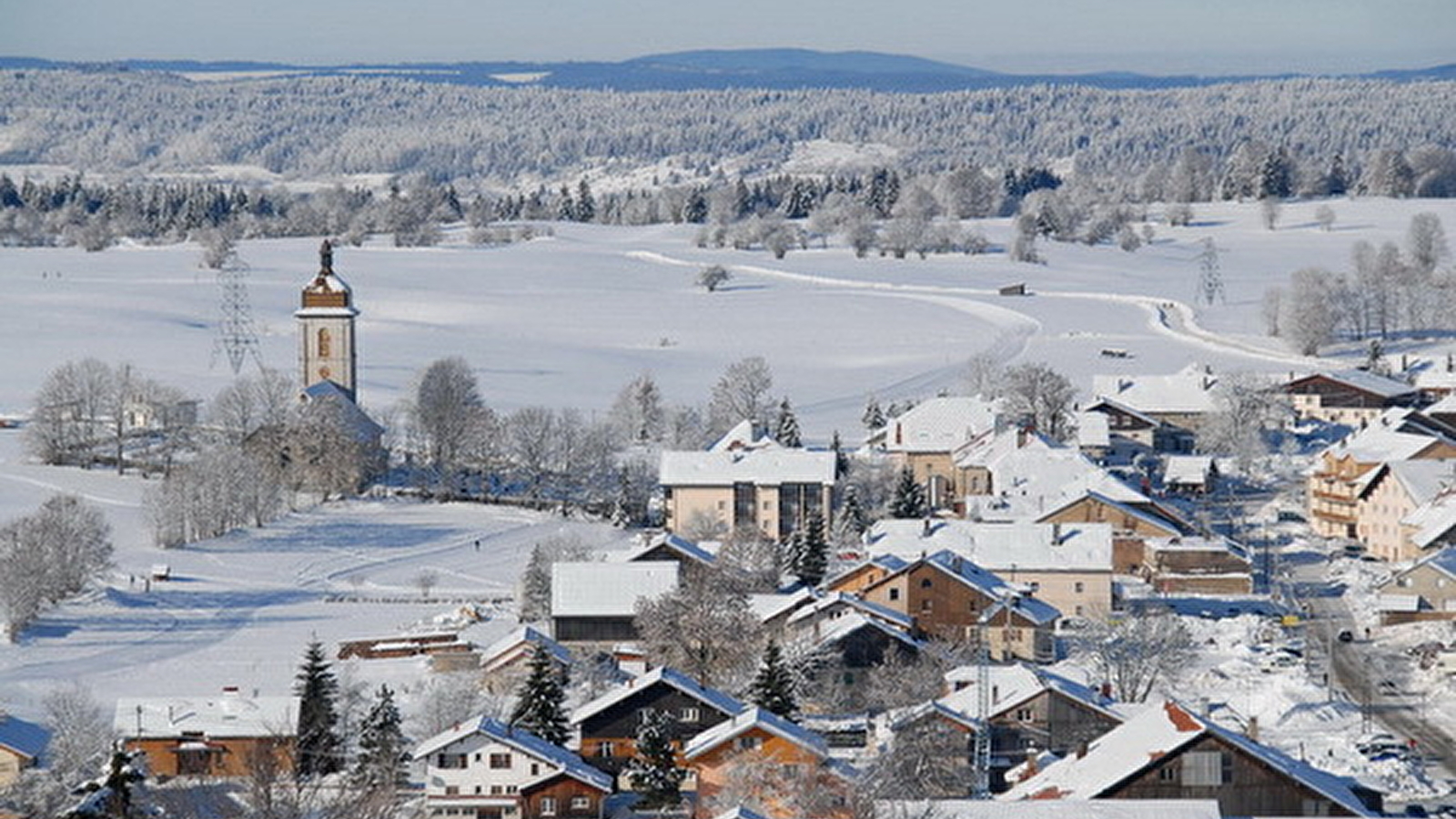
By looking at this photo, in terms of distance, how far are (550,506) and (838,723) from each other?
48.3 feet

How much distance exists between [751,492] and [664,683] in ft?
44.7

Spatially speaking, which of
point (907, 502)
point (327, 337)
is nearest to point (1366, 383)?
point (907, 502)

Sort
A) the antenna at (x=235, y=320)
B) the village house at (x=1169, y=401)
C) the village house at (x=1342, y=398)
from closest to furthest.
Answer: the village house at (x=1169, y=401) < the village house at (x=1342, y=398) < the antenna at (x=235, y=320)

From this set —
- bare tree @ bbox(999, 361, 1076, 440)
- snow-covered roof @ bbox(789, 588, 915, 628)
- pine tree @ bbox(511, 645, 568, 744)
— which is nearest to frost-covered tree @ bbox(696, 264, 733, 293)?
bare tree @ bbox(999, 361, 1076, 440)

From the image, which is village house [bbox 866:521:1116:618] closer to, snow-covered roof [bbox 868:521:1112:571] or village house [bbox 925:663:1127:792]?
snow-covered roof [bbox 868:521:1112:571]

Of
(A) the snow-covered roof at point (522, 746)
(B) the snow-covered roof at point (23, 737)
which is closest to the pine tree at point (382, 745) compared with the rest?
(A) the snow-covered roof at point (522, 746)

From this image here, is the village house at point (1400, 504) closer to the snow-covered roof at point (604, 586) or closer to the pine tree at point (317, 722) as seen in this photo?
the snow-covered roof at point (604, 586)

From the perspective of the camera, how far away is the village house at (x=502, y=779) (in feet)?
70.4

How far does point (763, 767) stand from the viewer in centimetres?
2064

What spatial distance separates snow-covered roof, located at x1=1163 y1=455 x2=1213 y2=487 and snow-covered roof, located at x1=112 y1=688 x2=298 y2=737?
19.4m

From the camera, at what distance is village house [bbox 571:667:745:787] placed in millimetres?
23031

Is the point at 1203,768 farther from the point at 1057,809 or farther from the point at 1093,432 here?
the point at 1093,432

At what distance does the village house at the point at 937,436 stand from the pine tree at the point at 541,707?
16444mm

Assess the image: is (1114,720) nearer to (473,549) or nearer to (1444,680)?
(1444,680)
